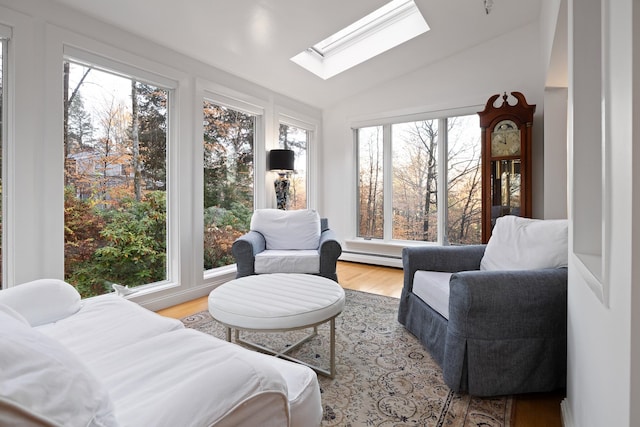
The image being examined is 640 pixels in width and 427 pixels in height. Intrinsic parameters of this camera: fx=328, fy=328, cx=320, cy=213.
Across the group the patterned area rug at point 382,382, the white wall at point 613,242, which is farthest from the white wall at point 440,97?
the white wall at point 613,242

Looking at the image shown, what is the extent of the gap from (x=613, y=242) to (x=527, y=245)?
4.08 feet

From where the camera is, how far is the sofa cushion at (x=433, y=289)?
1.82m

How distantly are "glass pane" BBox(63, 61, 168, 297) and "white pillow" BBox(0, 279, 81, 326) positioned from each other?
1.37 m

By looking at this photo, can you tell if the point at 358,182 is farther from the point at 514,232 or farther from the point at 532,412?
the point at 532,412

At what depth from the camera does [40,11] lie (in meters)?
2.14

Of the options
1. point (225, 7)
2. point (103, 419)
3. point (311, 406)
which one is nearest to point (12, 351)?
point (103, 419)

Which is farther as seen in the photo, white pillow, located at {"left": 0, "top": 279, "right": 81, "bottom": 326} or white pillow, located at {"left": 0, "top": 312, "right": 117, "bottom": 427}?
white pillow, located at {"left": 0, "top": 279, "right": 81, "bottom": 326}

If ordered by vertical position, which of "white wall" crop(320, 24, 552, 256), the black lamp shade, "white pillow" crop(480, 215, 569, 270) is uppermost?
"white wall" crop(320, 24, 552, 256)

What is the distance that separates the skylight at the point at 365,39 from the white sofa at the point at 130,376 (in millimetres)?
3256

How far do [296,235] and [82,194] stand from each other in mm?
1833

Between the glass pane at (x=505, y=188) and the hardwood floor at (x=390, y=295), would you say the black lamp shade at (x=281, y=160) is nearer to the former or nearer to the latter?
the hardwood floor at (x=390, y=295)

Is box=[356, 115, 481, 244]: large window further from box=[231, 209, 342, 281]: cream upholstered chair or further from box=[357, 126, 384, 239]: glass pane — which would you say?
box=[231, 209, 342, 281]: cream upholstered chair

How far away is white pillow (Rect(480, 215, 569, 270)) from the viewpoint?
1.72 m

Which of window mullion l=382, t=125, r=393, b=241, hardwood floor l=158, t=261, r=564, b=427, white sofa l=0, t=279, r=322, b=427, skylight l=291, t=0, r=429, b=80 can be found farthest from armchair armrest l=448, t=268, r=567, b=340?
window mullion l=382, t=125, r=393, b=241
